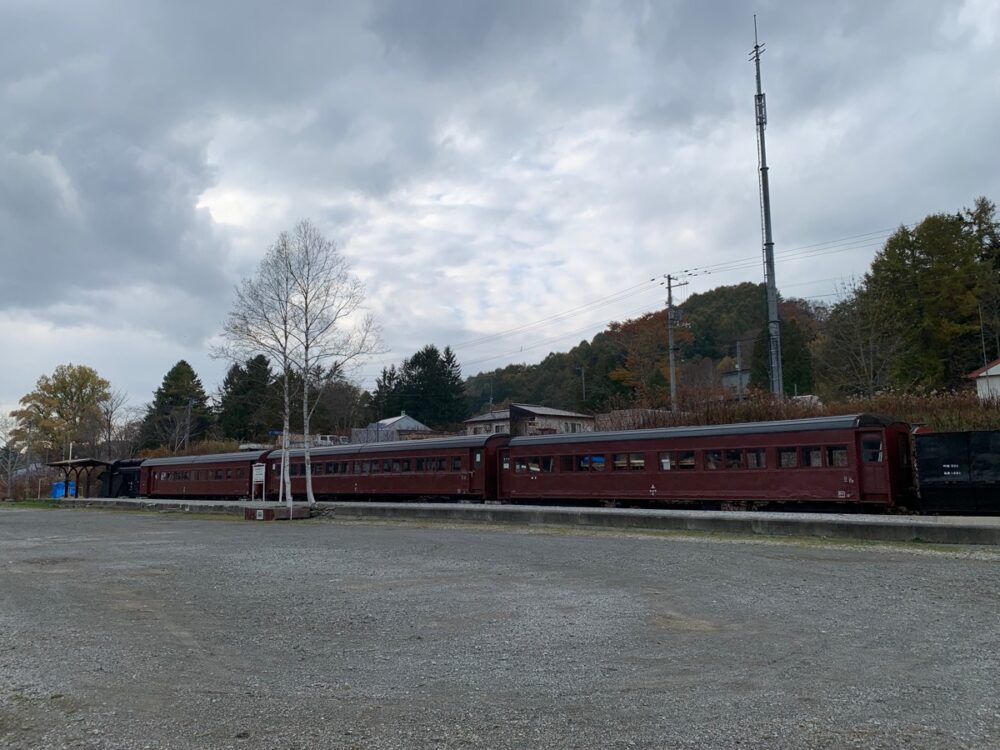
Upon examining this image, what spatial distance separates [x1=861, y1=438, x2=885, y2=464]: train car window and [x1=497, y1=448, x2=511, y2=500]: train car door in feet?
38.2

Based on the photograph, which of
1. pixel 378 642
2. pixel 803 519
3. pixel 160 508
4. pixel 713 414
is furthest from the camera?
pixel 160 508

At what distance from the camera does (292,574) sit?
10969mm

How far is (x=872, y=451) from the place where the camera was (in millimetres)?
18219

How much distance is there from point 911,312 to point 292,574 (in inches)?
1752

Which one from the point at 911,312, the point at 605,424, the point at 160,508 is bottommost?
the point at 160,508

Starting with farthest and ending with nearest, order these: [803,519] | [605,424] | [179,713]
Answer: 1. [605,424]
2. [803,519]
3. [179,713]

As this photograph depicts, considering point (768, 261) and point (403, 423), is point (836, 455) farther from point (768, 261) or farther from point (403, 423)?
point (403, 423)

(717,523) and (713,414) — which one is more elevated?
Result: (713,414)

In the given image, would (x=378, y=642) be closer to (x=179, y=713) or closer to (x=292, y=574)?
(x=179, y=713)

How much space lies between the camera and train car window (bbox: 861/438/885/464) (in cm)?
1814

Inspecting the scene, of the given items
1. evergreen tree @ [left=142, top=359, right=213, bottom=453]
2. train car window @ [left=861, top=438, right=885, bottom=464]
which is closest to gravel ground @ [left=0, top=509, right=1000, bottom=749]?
train car window @ [left=861, top=438, right=885, bottom=464]

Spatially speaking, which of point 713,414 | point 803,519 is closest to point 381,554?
point 803,519

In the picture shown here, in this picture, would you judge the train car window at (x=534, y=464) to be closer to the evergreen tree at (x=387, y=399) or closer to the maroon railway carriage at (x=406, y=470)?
the maroon railway carriage at (x=406, y=470)

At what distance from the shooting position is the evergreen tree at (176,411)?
76.3 metres
